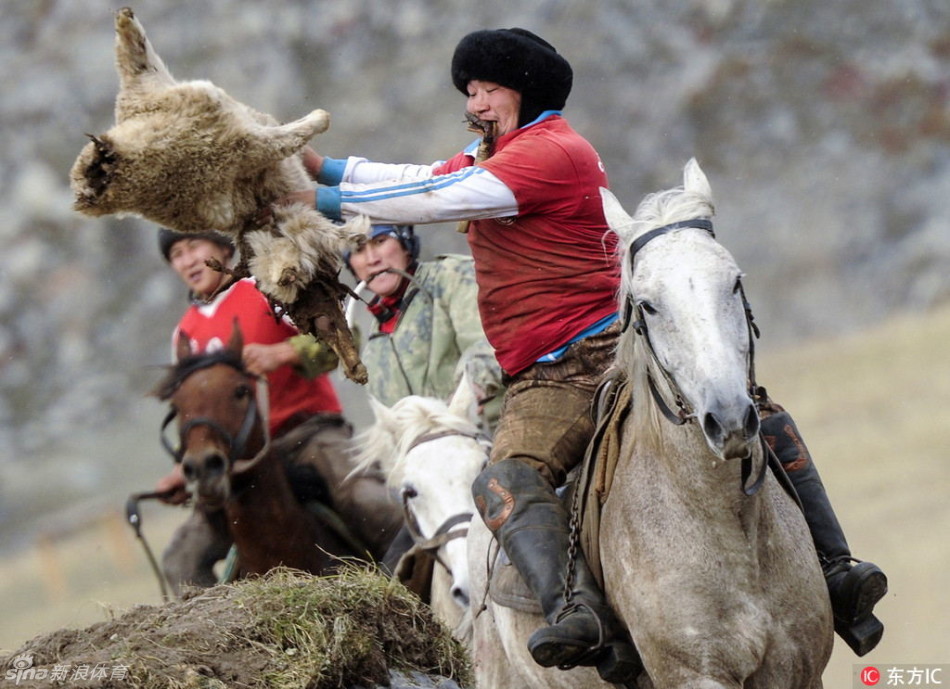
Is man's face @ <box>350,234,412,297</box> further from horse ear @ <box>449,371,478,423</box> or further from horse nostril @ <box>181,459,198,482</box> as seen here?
horse nostril @ <box>181,459,198,482</box>

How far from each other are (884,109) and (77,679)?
12.8m

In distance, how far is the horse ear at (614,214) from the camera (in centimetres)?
380

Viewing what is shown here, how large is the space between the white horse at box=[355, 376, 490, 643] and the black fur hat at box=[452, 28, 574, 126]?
168 centimetres

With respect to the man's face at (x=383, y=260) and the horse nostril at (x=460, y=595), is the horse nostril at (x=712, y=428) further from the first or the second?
the man's face at (x=383, y=260)

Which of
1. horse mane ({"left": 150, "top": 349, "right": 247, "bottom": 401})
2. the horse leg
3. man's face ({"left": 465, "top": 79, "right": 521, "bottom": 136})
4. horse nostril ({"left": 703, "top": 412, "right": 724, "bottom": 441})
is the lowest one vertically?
horse nostril ({"left": 703, "top": 412, "right": 724, "bottom": 441})

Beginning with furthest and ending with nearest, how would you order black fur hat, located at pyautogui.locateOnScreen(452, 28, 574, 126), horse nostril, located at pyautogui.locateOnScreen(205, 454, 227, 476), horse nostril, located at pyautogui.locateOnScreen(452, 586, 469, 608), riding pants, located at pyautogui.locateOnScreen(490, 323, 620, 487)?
1. horse nostril, located at pyautogui.locateOnScreen(205, 454, 227, 476)
2. horse nostril, located at pyautogui.locateOnScreen(452, 586, 469, 608)
3. black fur hat, located at pyautogui.locateOnScreen(452, 28, 574, 126)
4. riding pants, located at pyautogui.locateOnScreen(490, 323, 620, 487)

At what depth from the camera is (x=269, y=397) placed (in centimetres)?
780

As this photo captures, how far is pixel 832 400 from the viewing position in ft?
43.3

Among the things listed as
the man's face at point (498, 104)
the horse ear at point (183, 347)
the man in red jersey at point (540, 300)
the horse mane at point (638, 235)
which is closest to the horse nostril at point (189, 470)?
the horse ear at point (183, 347)

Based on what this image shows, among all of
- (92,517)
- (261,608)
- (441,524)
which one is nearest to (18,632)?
(92,517)

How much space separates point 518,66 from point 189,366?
302 cm

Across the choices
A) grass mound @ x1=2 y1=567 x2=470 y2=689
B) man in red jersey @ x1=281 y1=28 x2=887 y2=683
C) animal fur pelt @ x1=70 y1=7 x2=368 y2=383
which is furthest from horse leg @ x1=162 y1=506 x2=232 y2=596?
animal fur pelt @ x1=70 y1=7 x2=368 y2=383

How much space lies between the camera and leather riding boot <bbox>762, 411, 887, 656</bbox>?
3918 millimetres

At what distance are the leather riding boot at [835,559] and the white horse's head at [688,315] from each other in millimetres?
584
